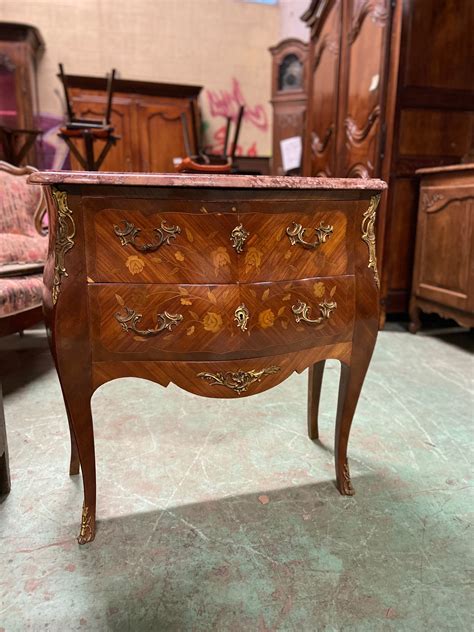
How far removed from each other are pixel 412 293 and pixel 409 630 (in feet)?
7.90

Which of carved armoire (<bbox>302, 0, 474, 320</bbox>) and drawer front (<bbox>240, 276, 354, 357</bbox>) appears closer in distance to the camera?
drawer front (<bbox>240, 276, 354, 357</bbox>)

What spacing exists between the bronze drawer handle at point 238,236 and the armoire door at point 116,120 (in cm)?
434

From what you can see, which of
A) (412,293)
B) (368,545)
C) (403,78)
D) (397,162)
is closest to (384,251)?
(412,293)

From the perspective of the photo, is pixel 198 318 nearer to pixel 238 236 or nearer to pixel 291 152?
pixel 238 236

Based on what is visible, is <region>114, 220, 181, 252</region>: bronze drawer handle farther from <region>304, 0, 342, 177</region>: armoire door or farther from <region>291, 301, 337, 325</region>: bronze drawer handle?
<region>304, 0, 342, 177</region>: armoire door

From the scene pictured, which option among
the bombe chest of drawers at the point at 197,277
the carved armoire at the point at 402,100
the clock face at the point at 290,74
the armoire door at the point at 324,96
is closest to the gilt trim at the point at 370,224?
the bombe chest of drawers at the point at 197,277

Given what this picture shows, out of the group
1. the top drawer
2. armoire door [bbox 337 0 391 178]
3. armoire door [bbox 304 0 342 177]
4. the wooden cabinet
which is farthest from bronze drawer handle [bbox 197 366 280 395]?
the wooden cabinet

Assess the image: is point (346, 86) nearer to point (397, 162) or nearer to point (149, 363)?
point (397, 162)

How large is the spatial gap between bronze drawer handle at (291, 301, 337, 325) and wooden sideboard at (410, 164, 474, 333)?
5.56 feet

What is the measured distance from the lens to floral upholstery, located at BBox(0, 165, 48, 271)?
2275 millimetres

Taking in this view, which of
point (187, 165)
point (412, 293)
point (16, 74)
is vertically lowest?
point (412, 293)

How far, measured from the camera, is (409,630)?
33.3 inches

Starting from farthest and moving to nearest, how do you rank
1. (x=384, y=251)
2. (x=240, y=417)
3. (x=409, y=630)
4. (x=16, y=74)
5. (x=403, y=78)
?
(x=16, y=74) → (x=384, y=251) → (x=403, y=78) → (x=240, y=417) → (x=409, y=630)

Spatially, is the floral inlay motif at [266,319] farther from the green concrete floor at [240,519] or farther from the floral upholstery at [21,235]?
the floral upholstery at [21,235]
